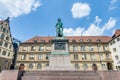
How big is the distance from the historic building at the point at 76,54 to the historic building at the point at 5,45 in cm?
346

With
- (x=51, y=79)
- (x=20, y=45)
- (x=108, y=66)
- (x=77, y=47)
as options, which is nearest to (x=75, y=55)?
(x=77, y=47)

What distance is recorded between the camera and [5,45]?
3950cm

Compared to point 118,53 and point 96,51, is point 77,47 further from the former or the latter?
point 118,53

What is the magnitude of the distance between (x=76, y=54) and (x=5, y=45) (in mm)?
24871

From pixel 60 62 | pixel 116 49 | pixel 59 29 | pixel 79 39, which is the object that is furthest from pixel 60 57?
pixel 79 39

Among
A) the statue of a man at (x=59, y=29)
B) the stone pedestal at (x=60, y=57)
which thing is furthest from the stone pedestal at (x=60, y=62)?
the statue of a man at (x=59, y=29)

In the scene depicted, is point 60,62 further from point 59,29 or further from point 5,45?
point 5,45

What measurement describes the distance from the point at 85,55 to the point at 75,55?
3.54m

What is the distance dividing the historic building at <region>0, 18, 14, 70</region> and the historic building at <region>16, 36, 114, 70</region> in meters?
3.46

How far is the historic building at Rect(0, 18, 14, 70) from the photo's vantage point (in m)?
37.2

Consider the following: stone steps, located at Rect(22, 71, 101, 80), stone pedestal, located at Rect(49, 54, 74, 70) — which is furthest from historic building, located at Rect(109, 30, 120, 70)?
stone steps, located at Rect(22, 71, 101, 80)

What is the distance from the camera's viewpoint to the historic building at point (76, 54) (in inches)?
1574

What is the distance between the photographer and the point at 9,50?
41.2 m

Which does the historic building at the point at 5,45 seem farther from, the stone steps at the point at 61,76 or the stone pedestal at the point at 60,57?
the stone steps at the point at 61,76
